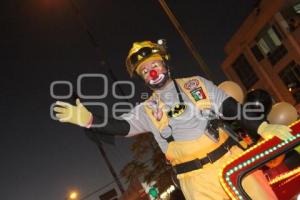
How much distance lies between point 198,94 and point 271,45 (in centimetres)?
2743

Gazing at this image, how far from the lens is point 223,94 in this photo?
3666 mm

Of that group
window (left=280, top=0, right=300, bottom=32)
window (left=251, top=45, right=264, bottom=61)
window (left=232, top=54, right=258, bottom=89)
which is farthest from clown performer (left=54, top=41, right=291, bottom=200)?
window (left=232, top=54, right=258, bottom=89)

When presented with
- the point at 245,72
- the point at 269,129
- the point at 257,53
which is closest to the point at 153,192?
the point at 269,129

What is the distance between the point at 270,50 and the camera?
97.3 feet

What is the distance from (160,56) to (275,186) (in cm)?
170

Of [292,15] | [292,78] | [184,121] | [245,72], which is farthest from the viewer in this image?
[245,72]

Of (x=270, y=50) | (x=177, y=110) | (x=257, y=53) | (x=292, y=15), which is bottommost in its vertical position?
(x=177, y=110)

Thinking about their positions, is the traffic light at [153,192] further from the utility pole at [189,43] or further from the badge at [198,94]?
the badge at [198,94]

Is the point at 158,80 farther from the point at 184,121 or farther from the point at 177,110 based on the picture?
the point at 184,121

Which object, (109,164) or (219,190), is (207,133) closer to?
(219,190)

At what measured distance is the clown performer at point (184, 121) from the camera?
338 centimetres

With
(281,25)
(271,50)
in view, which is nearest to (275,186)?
(281,25)

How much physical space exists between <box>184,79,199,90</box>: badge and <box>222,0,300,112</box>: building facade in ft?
80.5

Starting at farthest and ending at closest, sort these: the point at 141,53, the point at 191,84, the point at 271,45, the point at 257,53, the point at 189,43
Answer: the point at 257,53
the point at 271,45
the point at 189,43
the point at 141,53
the point at 191,84
